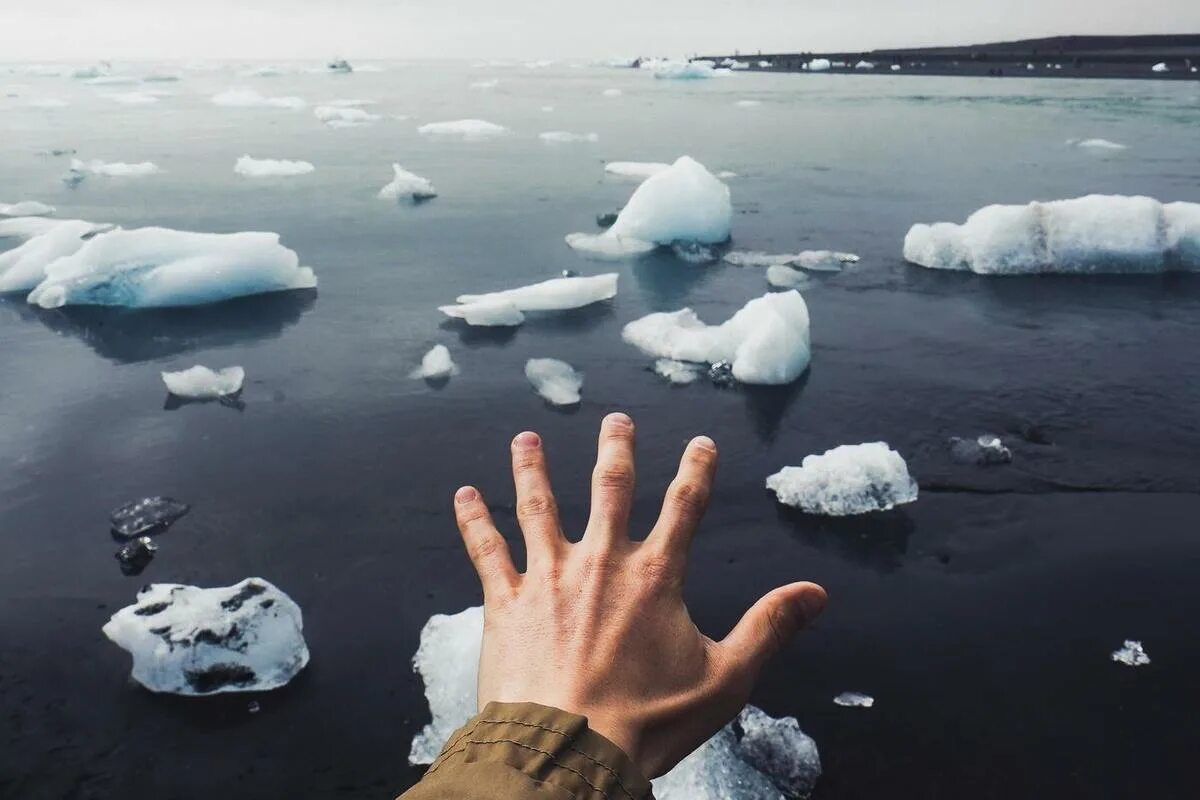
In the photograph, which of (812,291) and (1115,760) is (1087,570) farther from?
(812,291)

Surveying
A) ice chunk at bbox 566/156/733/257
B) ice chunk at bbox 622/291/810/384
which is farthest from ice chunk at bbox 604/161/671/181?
ice chunk at bbox 622/291/810/384

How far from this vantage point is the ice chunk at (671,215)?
8156 mm

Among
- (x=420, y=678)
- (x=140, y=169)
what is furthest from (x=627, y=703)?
(x=140, y=169)

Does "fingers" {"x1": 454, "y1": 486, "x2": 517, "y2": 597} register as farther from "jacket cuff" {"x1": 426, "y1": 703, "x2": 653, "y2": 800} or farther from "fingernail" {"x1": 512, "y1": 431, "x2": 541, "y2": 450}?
"jacket cuff" {"x1": 426, "y1": 703, "x2": 653, "y2": 800}

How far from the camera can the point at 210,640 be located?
8.79 ft

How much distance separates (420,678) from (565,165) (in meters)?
12.5

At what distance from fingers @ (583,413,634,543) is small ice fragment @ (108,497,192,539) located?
3.02 metres

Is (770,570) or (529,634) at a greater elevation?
(529,634)

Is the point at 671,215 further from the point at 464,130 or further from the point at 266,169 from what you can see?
the point at 464,130

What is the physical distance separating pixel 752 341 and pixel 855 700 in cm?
278

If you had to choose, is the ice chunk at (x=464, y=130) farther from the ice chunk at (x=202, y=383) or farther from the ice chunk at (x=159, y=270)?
the ice chunk at (x=202, y=383)

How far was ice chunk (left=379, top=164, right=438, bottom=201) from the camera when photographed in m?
10.9

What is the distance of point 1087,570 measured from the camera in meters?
3.18

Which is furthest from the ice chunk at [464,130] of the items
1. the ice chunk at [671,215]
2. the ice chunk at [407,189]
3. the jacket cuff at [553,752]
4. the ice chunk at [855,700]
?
the jacket cuff at [553,752]
